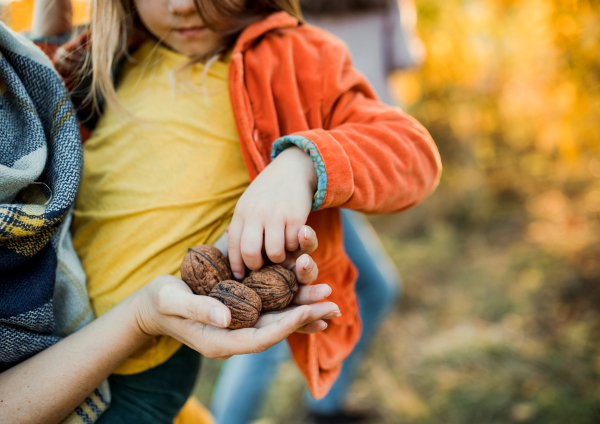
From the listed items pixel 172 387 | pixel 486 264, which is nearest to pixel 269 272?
A: pixel 172 387

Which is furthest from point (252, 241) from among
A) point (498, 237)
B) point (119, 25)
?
point (498, 237)

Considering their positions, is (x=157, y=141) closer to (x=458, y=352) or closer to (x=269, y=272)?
(x=269, y=272)

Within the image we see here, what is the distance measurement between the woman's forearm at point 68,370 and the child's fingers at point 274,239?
352 mm

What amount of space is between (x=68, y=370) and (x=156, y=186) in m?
0.46

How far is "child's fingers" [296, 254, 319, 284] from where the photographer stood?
85cm

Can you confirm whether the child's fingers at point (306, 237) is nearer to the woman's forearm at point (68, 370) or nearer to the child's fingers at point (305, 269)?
the child's fingers at point (305, 269)

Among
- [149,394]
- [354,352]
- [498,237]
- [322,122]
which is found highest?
[322,122]

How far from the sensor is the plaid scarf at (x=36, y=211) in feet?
2.84

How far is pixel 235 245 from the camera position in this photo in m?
0.90

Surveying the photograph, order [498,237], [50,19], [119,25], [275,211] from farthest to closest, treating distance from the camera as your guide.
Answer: [498,237] < [50,19] < [119,25] < [275,211]

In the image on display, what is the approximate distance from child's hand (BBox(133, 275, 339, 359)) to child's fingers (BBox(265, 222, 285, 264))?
0.41 ft

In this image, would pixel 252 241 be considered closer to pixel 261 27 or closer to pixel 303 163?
pixel 303 163

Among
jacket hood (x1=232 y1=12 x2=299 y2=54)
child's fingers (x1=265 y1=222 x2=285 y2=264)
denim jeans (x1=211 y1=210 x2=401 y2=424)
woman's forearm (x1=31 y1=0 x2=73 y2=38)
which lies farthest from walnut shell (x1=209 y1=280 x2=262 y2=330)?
woman's forearm (x1=31 y1=0 x2=73 y2=38)

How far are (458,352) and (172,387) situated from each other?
6.13 feet
